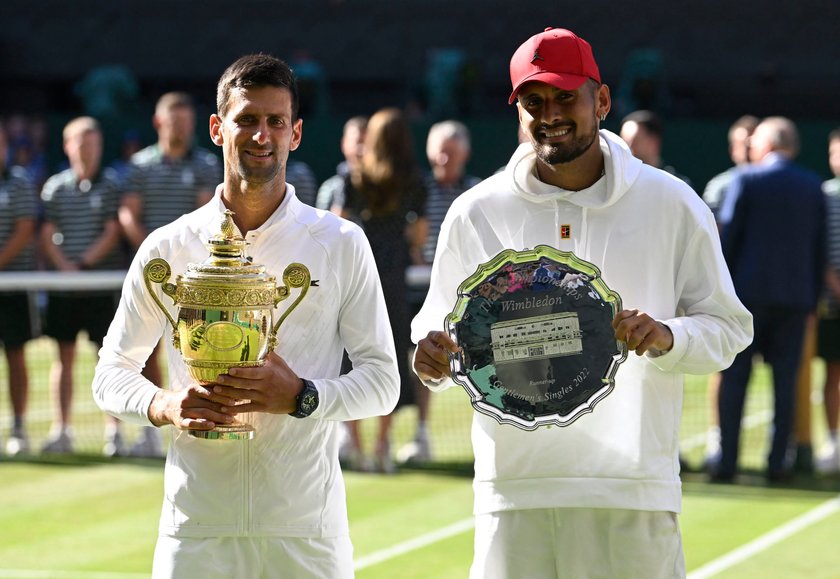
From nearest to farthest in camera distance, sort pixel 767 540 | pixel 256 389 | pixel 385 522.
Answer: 1. pixel 256 389
2. pixel 767 540
3. pixel 385 522

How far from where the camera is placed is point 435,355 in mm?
3512

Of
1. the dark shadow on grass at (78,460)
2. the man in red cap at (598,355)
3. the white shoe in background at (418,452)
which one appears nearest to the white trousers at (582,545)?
the man in red cap at (598,355)

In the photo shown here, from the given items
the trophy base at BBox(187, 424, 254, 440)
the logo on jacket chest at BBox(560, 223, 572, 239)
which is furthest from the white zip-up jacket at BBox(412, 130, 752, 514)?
the trophy base at BBox(187, 424, 254, 440)

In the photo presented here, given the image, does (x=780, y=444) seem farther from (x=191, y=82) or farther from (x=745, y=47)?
(x=191, y=82)

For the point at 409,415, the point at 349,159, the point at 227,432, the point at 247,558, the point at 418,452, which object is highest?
the point at 349,159

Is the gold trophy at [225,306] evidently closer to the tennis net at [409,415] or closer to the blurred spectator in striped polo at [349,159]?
the blurred spectator in striped polo at [349,159]

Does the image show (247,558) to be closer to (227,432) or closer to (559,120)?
(227,432)

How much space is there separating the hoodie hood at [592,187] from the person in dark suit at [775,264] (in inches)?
202

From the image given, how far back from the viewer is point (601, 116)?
3.65 metres

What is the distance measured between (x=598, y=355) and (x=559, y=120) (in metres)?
0.55

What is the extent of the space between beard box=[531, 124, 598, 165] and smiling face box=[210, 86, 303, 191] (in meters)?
0.59

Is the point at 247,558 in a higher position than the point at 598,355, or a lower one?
lower

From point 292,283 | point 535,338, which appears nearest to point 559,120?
point 535,338

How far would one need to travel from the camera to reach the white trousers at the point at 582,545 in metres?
3.50
